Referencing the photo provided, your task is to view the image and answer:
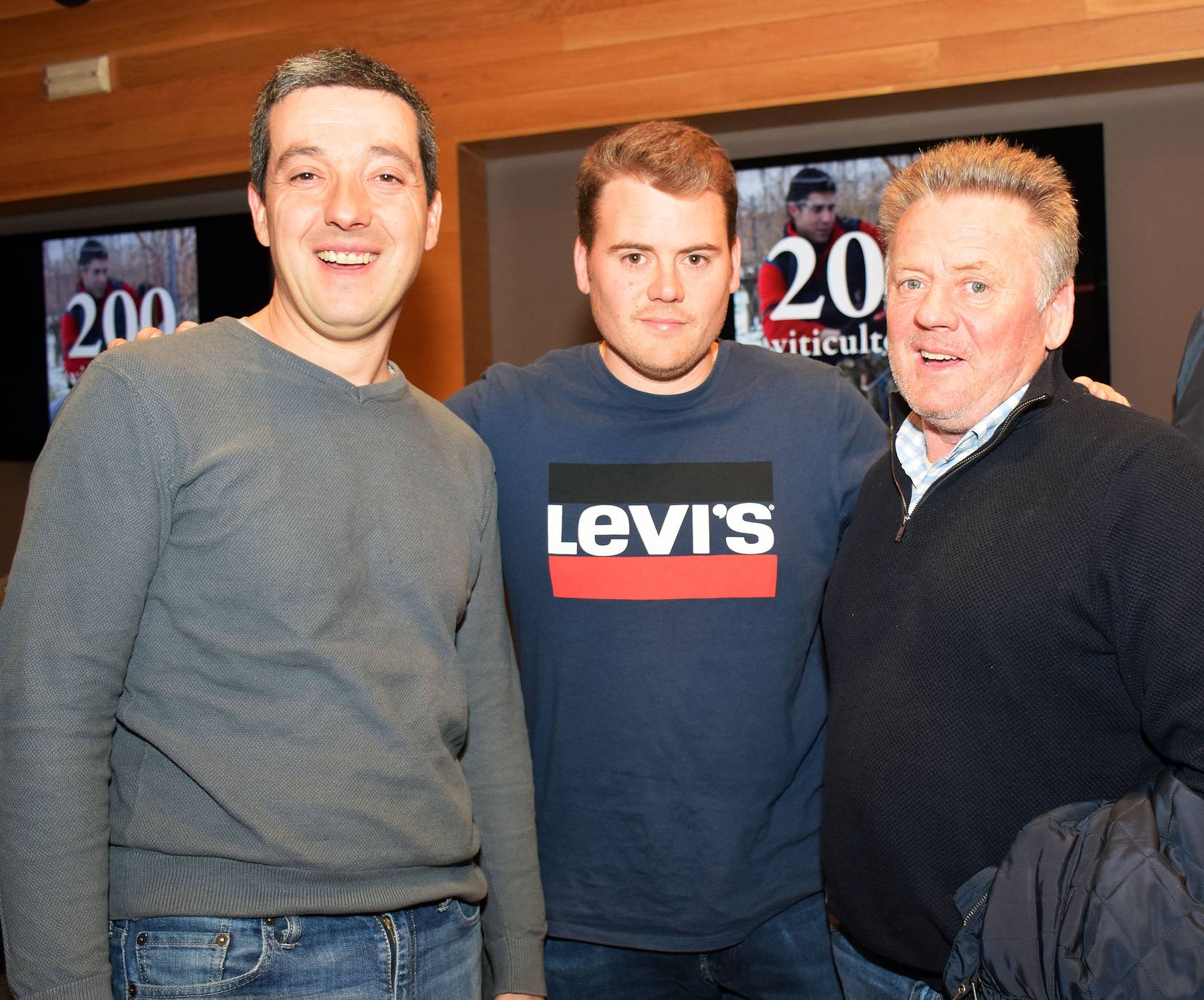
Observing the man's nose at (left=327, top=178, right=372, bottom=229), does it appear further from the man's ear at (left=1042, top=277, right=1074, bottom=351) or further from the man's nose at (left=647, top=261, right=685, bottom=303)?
the man's ear at (left=1042, top=277, right=1074, bottom=351)

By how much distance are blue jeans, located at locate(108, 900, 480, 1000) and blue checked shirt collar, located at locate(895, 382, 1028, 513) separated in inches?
36.6

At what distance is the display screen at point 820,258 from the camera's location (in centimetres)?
358

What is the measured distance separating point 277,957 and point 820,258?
296cm

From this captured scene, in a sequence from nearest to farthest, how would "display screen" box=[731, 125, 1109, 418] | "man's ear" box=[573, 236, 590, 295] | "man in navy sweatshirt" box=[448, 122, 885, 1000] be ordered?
"man in navy sweatshirt" box=[448, 122, 885, 1000] < "man's ear" box=[573, 236, 590, 295] < "display screen" box=[731, 125, 1109, 418]

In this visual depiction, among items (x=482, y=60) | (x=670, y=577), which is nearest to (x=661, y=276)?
(x=670, y=577)

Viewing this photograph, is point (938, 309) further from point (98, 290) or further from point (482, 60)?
point (98, 290)

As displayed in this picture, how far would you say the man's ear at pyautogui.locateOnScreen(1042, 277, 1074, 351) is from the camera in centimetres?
155

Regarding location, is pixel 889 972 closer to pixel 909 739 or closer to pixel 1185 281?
pixel 909 739

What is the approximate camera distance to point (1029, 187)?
5.01 ft

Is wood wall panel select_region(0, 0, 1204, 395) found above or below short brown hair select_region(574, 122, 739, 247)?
above

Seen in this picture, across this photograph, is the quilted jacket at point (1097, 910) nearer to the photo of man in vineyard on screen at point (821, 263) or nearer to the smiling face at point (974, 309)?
the smiling face at point (974, 309)

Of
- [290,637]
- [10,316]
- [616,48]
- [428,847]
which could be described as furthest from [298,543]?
[10,316]

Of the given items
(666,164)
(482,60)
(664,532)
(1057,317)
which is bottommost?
(664,532)

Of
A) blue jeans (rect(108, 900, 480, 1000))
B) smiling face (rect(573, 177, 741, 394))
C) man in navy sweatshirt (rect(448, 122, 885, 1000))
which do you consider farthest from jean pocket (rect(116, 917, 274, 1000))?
smiling face (rect(573, 177, 741, 394))
